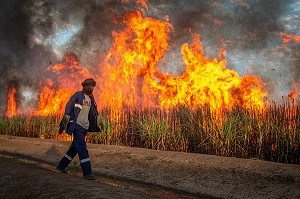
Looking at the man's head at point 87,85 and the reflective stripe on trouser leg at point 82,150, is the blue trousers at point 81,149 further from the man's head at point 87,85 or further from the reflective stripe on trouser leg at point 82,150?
the man's head at point 87,85

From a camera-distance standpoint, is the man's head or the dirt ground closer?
the dirt ground

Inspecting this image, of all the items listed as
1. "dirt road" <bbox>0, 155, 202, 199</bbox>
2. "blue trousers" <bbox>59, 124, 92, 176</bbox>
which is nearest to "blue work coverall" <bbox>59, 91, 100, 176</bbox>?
"blue trousers" <bbox>59, 124, 92, 176</bbox>

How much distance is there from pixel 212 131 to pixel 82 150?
2.97 meters

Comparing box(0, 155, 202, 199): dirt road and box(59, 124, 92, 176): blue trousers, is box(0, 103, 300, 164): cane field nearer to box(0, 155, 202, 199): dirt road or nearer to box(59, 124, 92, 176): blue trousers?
box(59, 124, 92, 176): blue trousers

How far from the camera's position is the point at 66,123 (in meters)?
6.00

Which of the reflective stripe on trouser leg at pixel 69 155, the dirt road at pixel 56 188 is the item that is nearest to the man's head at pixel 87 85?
the reflective stripe on trouser leg at pixel 69 155

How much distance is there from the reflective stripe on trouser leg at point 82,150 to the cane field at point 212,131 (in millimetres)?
533

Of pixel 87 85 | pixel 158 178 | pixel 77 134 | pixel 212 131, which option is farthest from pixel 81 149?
pixel 212 131

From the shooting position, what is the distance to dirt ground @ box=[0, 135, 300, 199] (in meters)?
4.29

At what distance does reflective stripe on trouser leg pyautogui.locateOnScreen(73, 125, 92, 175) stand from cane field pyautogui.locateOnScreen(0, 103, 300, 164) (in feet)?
1.75

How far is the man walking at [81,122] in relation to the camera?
19.5 ft

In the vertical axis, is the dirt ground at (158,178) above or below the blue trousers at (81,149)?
below

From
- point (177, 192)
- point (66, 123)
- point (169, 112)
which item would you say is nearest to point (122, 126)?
point (169, 112)

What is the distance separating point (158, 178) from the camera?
241 inches
